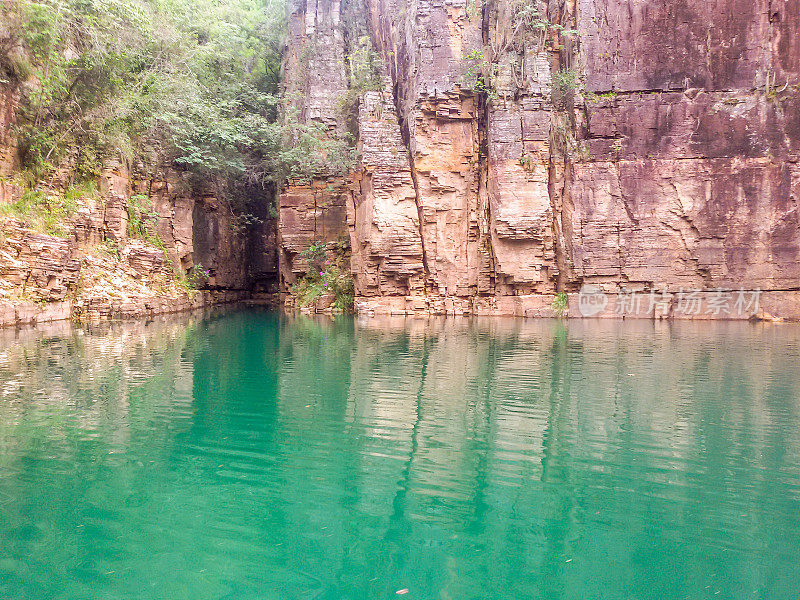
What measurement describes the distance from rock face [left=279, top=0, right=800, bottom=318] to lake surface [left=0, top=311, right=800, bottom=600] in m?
12.8

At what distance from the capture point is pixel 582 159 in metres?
22.3

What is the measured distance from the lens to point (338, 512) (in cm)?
421

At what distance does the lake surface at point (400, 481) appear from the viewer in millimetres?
3363

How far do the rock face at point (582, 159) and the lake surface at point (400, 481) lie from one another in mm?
12826

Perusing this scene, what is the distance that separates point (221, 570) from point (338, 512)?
38.6 inches

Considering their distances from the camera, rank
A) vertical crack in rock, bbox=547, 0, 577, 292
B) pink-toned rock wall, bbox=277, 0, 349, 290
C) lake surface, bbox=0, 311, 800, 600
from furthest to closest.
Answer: pink-toned rock wall, bbox=277, 0, 349, 290 < vertical crack in rock, bbox=547, 0, 577, 292 < lake surface, bbox=0, 311, 800, 600

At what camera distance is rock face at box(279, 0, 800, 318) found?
21500 mm

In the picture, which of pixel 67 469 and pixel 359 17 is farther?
pixel 359 17

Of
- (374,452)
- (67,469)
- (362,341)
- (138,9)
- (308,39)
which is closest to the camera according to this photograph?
(67,469)

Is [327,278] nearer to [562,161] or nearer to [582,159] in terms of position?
[562,161]

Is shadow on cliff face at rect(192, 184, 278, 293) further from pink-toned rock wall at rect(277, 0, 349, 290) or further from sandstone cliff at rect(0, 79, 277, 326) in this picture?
pink-toned rock wall at rect(277, 0, 349, 290)

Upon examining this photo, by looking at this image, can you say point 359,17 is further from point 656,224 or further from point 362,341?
point 362,341

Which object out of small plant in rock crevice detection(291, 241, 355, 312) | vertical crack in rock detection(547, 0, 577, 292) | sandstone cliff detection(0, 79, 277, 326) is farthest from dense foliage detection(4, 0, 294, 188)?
vertical crack in rock detection(547, 0, 577, 292)

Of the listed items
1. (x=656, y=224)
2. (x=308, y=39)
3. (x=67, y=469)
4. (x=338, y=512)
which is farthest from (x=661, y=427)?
(x=308, y=39)
